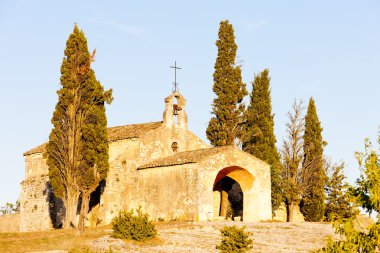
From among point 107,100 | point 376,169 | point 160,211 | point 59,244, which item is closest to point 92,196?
point 160,211

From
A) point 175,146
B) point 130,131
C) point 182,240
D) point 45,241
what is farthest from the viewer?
point 130,131

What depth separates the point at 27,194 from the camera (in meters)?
47.1

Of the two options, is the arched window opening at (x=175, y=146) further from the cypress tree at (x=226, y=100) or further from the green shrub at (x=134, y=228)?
the green shrub at (x=134, y=228)

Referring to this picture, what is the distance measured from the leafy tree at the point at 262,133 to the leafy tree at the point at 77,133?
1138 centimetres

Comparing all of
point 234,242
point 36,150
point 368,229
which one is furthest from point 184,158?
point 368,229

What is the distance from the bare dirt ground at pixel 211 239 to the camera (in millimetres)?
26656

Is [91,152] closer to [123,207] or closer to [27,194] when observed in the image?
[123,207]

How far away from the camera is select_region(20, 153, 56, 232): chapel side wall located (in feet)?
148

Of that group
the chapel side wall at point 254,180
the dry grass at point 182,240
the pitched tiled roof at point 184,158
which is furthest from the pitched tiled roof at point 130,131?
the dry grass at point 182,240

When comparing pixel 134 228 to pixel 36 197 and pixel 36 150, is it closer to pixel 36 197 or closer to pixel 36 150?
pixel 36 197

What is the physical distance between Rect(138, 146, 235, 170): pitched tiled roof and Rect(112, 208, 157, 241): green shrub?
27.4 ft

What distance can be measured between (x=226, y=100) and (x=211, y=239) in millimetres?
14718

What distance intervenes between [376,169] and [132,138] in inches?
1023

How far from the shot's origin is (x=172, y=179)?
37656 mm
